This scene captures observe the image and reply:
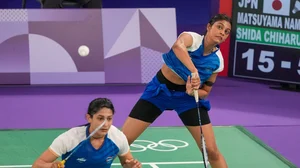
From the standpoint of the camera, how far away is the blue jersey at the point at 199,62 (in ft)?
18.2

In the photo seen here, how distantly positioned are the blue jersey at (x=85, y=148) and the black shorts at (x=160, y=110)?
712mm

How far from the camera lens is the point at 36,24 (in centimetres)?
1038

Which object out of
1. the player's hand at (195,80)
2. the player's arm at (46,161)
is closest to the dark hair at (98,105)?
the player's arm at (46,161)

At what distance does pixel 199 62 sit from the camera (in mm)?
5566

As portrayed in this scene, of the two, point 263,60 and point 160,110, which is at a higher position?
point 263,60

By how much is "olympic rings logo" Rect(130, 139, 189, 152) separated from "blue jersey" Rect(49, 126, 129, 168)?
236 cm

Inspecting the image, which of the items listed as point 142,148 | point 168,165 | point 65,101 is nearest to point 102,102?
point 168,165

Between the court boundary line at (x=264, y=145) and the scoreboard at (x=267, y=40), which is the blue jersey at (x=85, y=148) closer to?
the court boundary line at (x=264, y=145)

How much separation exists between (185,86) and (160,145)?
2098 millimetres

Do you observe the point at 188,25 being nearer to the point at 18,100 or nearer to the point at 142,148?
the point at 18,100

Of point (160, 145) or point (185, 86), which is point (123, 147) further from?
point (160, 145)

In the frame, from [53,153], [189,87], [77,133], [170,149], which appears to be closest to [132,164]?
[77,133]

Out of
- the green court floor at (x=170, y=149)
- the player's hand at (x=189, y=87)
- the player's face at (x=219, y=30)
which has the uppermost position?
the player's face at (x=219, y=30)

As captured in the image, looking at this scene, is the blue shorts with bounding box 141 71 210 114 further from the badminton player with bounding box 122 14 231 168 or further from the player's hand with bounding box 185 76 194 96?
the player's hand with bounding box 185 76 194 96
